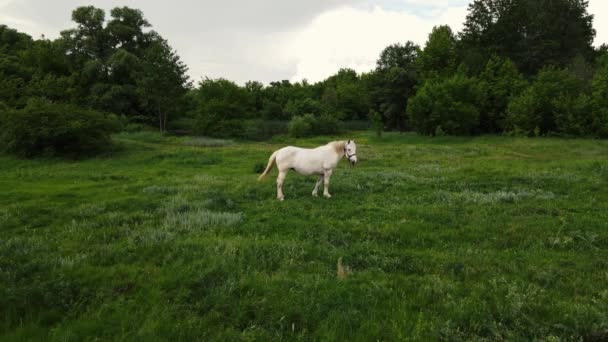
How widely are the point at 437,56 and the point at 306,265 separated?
67651 millimetres

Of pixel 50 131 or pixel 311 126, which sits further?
pixel 311 126

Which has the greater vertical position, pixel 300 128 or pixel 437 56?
pixel 437 56

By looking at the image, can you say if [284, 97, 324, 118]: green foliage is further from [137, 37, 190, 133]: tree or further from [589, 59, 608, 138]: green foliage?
[589, 59, 608, 138]: green foliage

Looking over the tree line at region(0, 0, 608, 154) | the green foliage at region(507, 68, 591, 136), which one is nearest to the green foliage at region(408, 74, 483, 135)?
the tree line at region(0, 0, 608, 154)

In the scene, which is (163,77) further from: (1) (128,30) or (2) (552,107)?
(2) (552,107)

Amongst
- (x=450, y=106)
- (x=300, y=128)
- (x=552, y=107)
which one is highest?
(x=450, y=106)

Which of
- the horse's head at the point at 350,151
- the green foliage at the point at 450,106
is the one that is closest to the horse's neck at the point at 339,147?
the horse's head at the point at 350,151

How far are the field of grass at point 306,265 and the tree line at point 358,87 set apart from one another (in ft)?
70.9

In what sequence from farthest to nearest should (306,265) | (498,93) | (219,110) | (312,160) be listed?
1. (498,93)
2. (219,110)
3. (312,160)
4. (306,265)

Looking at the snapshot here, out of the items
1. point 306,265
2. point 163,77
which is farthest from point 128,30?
point 306,265

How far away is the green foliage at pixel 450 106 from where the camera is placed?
4884 cm

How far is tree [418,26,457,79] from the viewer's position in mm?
64312

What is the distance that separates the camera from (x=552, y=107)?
149 ft

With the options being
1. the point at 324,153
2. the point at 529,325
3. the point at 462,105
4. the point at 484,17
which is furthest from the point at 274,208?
the point at 484,17
